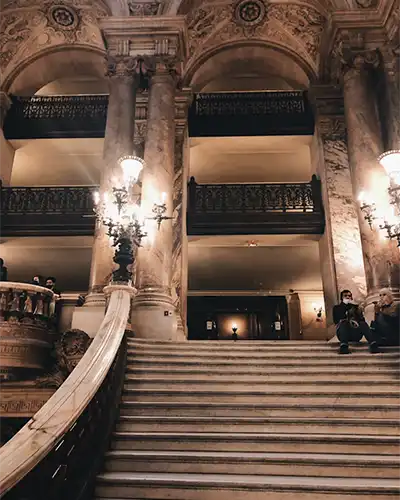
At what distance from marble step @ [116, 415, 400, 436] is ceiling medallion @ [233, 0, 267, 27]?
11.4 metres

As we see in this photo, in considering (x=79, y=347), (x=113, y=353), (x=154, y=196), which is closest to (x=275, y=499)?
(x=113, y=353)

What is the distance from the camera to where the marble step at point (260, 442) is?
3998 millimetres

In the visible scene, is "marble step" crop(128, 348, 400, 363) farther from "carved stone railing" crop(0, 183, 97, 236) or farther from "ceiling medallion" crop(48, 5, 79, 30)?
"ceiling medallion" crop(48, 5, 79, 30)

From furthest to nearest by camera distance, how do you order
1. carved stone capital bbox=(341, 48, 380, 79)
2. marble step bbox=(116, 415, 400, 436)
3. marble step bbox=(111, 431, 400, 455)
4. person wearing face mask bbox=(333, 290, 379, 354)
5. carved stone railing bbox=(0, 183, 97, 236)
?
carved stone railing bbox=(0, 183, 97, 236), carved stone capital bbox=(341, 48, 380, 79), person wearing face mask bbox=(333, 290, 379, 354), marble step bbox=(116, 415, 400, 436), marble step bbox=(111, 431, 400, 455)

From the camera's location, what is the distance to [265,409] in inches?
182

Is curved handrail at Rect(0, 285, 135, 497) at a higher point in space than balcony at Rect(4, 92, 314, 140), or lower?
lower

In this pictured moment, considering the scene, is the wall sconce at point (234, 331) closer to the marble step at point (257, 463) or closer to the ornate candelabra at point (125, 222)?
the ornate candelabra at point (125, 222)

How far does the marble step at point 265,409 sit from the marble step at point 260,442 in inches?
16.4

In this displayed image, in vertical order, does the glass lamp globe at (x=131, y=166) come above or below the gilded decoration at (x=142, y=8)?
below

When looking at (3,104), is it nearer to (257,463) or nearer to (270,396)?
(270,396)

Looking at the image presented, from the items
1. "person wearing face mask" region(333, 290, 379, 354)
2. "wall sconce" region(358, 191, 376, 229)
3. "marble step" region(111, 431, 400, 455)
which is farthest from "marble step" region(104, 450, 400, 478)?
"wall sconce" region(358, 191, 376, 229)


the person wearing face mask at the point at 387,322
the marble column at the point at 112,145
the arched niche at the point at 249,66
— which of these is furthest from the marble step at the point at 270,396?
the arched niche at the point at 249,66

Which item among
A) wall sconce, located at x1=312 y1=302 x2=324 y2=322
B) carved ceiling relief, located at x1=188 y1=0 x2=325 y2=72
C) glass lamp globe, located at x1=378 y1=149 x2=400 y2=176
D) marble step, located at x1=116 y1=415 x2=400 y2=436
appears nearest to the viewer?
marble step, located at x1=116 y1=415 x2=400 y2=436

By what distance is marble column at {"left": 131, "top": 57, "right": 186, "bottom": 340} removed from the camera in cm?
805
